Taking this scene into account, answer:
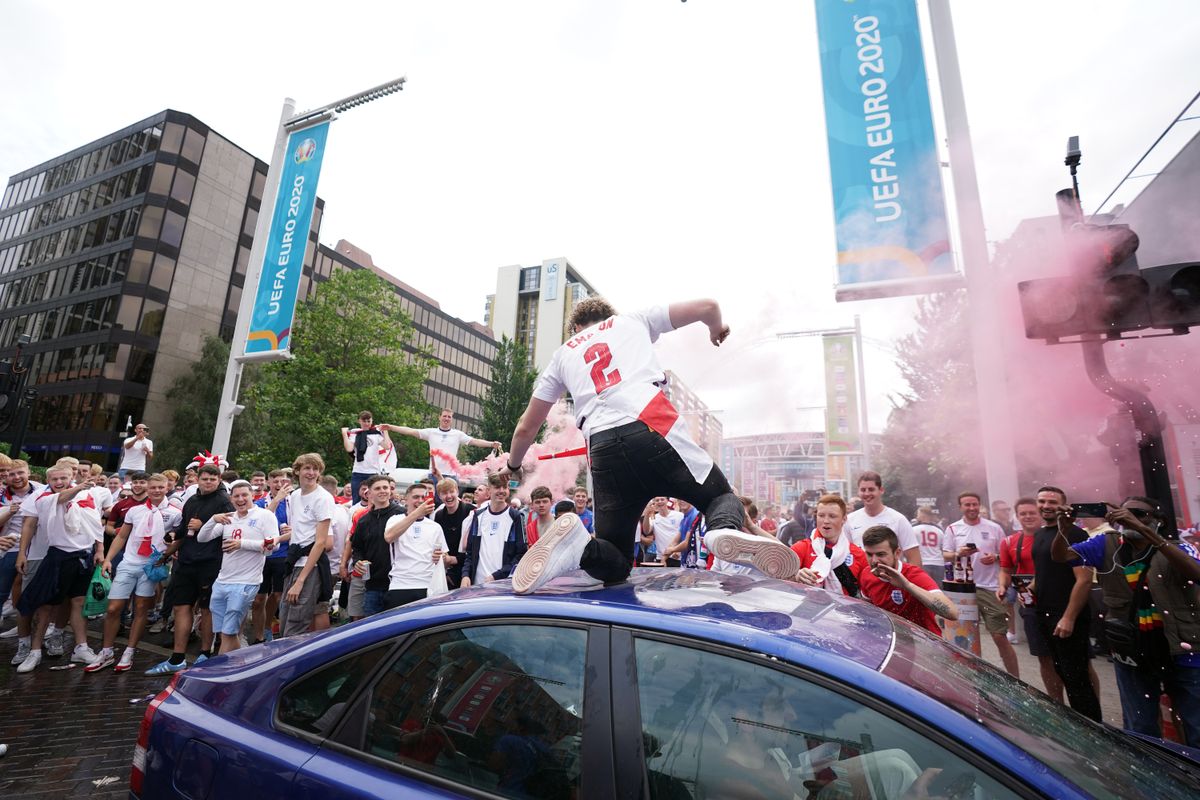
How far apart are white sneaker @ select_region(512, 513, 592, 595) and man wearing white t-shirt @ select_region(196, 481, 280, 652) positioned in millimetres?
4971

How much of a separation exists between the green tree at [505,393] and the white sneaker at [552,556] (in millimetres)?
37677

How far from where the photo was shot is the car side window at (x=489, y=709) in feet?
4.70

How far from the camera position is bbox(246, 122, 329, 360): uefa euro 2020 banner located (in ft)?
42.9

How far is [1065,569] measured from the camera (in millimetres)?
4988

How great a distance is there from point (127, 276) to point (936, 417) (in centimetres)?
4680

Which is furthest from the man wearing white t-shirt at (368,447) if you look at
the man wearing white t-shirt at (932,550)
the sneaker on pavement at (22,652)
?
the man wearing white t-shirt at (932,550)

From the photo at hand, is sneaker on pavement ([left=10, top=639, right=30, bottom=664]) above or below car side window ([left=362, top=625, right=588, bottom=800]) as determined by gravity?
below

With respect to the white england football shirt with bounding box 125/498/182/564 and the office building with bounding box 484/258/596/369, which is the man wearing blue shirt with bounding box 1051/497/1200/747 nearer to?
the white england football shirt with bounding box 125/498/182/564

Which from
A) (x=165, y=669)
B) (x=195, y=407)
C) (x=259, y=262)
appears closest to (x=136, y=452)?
(x=259, y=262)

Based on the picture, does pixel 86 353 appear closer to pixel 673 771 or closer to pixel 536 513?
pixel 536 513

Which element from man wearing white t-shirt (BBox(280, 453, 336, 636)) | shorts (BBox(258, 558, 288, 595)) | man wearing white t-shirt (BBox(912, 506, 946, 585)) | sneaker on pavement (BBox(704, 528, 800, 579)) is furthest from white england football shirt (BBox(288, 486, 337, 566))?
man wearing white t-shirt (BBox(912, 506, 946, 585))

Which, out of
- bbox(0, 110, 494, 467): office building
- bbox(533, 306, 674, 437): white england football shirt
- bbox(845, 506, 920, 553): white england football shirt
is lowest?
bbox(845, 506, 920, 553): white england football shirt

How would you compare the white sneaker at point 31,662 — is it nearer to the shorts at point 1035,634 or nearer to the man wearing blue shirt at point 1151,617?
the man wearing blue shirt at point 1151,617

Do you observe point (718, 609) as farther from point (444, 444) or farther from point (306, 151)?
point (306, 151)
